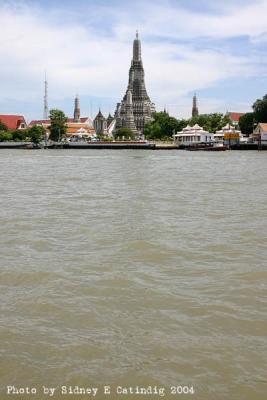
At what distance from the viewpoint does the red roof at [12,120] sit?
116 meters

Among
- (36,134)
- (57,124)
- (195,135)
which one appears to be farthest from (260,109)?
(36,134)

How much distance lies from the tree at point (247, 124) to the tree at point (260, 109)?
2.08 meters

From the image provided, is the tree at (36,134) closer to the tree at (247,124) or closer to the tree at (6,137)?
the tree at (6,137)

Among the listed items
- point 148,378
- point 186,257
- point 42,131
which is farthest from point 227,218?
point 42,131

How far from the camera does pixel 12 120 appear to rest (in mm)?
117500

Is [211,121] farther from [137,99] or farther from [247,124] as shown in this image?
[137,99]

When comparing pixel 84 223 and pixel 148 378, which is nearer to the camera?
pixel 148 378

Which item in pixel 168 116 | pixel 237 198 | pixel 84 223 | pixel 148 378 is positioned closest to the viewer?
pixel 148 378

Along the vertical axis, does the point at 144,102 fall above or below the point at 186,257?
above

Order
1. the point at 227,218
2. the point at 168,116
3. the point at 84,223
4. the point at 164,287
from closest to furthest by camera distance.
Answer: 1. the point at 164,287
2. the point at 84,223
3. the point at 227,218
4. the point at 168,116

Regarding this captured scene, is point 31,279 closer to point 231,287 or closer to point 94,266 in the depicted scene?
point 94,266

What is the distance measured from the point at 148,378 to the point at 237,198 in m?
11.8

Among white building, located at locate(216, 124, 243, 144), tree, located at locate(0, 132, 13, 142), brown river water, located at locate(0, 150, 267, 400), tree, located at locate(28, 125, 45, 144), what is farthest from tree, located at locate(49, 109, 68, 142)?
brown river water, located at locate(0, 150, 267, 400)

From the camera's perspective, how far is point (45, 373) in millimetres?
3773
